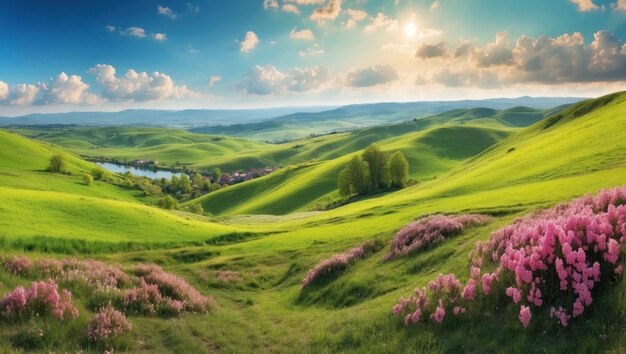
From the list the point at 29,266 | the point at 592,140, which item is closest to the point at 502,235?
the point at 29,266

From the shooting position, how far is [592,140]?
181ft

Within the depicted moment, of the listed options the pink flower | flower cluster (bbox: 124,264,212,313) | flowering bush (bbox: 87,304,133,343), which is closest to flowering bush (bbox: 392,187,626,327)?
the pink flower

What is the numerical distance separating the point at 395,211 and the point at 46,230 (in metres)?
38.9

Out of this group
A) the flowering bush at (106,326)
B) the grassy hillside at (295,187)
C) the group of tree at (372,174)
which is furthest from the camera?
the grassy hillside at (295,187)

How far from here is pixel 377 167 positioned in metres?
116

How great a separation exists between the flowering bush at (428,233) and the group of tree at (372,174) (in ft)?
287

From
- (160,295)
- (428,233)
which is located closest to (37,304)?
(160,295)

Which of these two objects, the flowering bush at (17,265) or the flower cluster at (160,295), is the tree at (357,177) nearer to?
the flower cluster at (160,295)

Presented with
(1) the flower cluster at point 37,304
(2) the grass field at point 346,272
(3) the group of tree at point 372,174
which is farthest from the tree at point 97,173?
(1) the flower cluster at point 37,304

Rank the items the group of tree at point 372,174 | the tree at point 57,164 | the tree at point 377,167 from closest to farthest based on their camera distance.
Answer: the group of tree at point 372,174 < the tree at point 377,167 < the tree at point 57,164

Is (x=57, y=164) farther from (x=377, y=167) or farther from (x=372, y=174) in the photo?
(x=377, y=167)

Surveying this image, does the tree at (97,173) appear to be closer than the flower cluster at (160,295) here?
No

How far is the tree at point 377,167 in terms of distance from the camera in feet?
380

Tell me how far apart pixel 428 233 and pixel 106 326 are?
1779 cm
